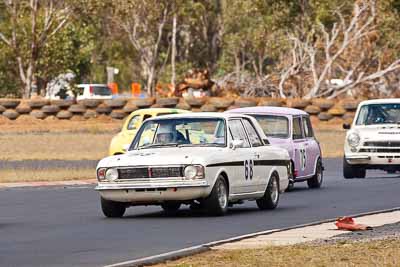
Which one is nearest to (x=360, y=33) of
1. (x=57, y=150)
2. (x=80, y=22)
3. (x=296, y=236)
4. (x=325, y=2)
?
(x=325, y=2)

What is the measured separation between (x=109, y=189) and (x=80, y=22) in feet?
141

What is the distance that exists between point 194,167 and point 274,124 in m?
8.28

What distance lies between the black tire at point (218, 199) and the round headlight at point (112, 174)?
1246mm

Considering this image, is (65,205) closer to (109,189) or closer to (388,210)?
(109,189)

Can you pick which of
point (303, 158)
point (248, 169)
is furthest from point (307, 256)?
point (303, 158)

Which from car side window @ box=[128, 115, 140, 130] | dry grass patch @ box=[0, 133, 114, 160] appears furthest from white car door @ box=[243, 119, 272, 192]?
dry grass patch @ box=[0, 133, 114, 160]

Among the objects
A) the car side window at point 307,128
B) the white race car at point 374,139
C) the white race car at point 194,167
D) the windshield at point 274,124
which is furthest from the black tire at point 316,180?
the white race car at point 194,167

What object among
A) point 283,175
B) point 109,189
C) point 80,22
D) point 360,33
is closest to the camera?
point 109,189

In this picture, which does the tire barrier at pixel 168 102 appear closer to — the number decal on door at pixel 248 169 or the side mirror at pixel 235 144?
the number decal on door at pixel 248 169

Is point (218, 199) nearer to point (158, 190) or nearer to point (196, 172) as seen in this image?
point (196, 172)

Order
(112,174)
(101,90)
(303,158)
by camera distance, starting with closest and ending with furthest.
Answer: (112,174) < (303,158) < (101,90)

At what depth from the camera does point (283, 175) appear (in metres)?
21.0

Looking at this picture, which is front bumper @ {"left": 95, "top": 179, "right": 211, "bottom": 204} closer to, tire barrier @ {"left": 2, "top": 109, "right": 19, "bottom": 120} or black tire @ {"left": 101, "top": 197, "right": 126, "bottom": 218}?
black tire @ {"left": 101, "top": 197, "right": 126, "bottom": 218}

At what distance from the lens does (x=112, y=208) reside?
741 inches
